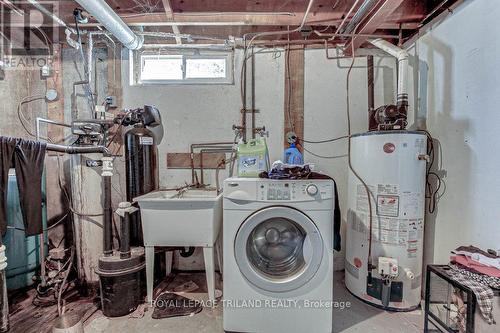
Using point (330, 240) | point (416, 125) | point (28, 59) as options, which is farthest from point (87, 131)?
point (416, 125)

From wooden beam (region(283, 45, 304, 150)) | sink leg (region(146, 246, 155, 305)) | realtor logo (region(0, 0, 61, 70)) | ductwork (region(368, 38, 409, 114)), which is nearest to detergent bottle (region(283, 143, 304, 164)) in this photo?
wooden beam (region(283, 45, 304, 150))

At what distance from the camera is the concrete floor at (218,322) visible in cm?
160

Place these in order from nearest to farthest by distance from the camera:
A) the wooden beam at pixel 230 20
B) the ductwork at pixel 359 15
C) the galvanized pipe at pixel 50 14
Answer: the ductwork at pixel 359 15 → the galvanized pipe at pixel 50 14 → the wooden beam at pixel 230 20

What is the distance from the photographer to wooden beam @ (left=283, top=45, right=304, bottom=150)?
A: 234 centimetres

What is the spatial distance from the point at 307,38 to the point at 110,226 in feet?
7.92

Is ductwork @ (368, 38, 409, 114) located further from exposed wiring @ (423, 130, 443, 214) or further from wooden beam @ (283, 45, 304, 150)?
wooden beam @ (283, 45, 304, 150)

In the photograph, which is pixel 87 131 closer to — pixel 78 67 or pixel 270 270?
pixel 78 67

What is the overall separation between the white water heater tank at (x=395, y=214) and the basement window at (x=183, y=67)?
4.92ft

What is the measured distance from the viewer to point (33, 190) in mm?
1604

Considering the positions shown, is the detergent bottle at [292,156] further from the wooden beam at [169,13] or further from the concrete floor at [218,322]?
the wooden beam at [169,13]

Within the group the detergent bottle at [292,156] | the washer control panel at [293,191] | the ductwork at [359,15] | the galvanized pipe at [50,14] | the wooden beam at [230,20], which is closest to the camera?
the washer control panel at [293,191]

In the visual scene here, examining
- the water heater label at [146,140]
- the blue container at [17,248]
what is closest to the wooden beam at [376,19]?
the water heater label at [146,140]

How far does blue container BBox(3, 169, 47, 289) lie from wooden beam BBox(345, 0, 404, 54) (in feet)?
10.3

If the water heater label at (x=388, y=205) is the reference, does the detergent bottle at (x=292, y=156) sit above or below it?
above
